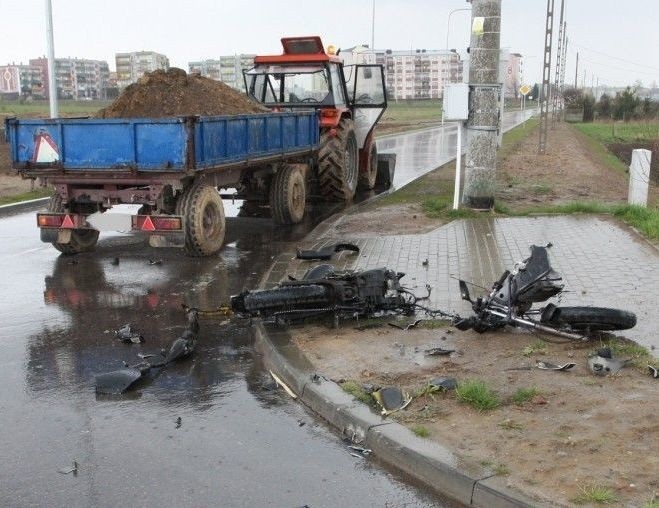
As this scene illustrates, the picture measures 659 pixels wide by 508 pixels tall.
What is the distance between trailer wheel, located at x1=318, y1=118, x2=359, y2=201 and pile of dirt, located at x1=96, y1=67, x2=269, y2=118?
2801 millimetres

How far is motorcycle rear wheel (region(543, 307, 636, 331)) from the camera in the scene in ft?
20.9

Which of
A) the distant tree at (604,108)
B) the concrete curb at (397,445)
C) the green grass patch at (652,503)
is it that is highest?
the distant tree at (604,108)

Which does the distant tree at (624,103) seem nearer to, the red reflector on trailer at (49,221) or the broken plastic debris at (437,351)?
the red reflector on trailer at (49,221)

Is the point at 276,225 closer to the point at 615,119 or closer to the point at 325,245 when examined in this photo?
the point at 325,245

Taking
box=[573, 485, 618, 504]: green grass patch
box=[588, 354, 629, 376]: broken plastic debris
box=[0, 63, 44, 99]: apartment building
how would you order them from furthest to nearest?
box=[0, 63, 44, 99]: apartment building < box=[588, 354, 629, 376]: broken plastic debris < box=[573, 485, 618, 504]: green grass patch

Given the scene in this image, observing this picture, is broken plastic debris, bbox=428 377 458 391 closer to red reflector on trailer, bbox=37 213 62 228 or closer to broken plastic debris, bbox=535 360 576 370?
broken plastic debris, bbox=535 360 576 370

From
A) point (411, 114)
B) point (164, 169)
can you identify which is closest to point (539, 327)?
point (164, 169)

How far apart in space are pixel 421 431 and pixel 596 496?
1.18m

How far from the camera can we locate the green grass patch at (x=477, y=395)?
516 cm

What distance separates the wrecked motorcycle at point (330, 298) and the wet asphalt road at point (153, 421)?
38 centimetres

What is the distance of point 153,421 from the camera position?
5.36m

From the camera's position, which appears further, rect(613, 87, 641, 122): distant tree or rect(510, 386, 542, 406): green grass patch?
rect(613, 87, 641, 122): distant tree

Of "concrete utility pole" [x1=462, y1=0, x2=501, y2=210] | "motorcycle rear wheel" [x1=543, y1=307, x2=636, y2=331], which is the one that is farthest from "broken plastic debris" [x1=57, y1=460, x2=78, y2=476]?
"concrete utility pole" [x1=462, y1=0, x2=501, y2=210]

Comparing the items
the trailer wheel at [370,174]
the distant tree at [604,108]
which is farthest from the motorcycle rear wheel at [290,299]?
the distant tree at [604,108]
